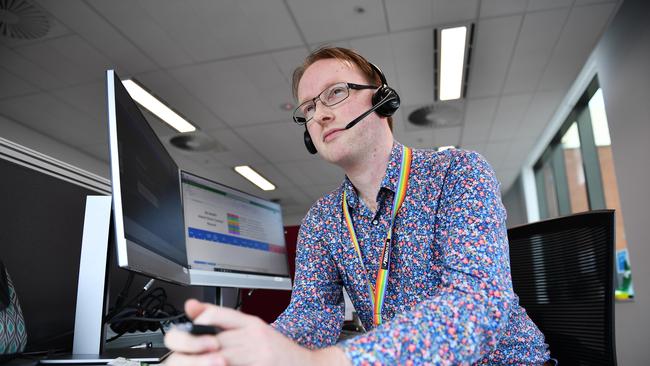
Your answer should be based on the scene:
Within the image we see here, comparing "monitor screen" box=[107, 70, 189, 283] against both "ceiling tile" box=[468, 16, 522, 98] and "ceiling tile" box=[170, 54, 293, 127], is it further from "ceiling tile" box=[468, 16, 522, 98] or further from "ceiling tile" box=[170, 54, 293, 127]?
"ceiling tile" box=[468, 16, 522, 98]

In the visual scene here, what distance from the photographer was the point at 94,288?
97cm

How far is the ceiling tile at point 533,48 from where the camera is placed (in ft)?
11.4

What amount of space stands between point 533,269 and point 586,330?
25 centimetres

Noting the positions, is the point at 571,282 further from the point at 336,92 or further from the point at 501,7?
the point at 501,7

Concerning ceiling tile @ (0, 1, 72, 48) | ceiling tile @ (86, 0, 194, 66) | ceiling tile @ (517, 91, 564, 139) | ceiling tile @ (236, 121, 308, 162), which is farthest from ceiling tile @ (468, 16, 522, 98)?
ceiling tile @ (0, 1, 72, 48)

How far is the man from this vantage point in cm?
49

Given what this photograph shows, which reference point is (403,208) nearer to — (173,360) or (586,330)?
(173,360)

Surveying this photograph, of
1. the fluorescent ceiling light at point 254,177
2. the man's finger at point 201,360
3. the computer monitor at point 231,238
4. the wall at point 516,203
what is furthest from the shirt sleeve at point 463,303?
the wall at point 516,203

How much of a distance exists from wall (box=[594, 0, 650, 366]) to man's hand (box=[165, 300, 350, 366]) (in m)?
3.64

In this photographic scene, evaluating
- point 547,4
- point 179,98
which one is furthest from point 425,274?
point 179,98

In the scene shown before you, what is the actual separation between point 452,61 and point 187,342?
13.1 ft

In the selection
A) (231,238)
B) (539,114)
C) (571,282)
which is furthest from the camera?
(539,114)

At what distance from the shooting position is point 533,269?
4.82 feet

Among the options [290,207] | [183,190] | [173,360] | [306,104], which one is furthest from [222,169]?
[173,360]
